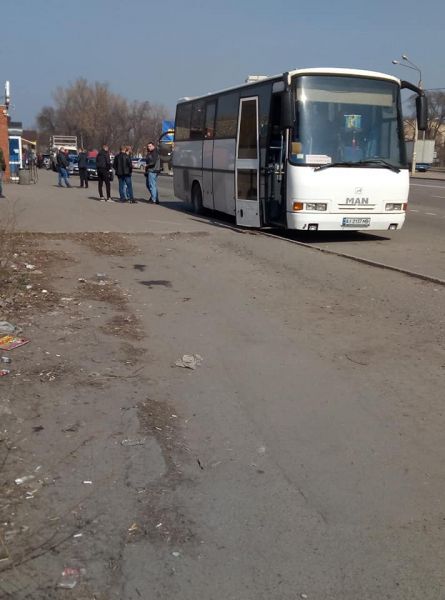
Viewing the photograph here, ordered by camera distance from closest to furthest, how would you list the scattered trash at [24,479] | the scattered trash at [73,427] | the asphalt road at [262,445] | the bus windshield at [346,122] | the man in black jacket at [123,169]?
the asphalt road at [262,445], the scattered trash at [24,479], the scattered trash at [73,427], the bus windshield at [346,122], the man in black jacket at [123,169]

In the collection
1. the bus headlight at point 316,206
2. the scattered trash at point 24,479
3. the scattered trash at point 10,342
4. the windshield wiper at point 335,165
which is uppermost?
the windshield wiper at point 335,165

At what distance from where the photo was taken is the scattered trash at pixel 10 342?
5859 mm

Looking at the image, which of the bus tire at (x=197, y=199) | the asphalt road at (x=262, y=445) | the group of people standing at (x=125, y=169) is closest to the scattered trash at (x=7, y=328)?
the asphalt road at (x=262, y=445)

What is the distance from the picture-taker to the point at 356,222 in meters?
12.7

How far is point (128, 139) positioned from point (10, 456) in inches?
4045

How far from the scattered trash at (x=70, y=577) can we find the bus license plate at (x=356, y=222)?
10611 mm

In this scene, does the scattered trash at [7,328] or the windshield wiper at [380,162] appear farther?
the windshield wiper at [380,162]

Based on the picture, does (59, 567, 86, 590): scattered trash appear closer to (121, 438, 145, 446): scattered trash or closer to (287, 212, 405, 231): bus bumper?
(121, 438, 145, 446): scattered trash

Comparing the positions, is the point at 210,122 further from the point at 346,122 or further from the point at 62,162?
the point at 62,162

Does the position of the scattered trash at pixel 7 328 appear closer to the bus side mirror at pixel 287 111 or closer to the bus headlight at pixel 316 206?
the bus side mirror at pixel 287 111

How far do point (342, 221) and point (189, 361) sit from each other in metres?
7.68

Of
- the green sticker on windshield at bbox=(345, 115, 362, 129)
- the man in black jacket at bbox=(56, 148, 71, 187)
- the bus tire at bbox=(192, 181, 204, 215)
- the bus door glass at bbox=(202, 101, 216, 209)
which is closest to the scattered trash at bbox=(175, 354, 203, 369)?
the green sticker on windshield at bbox=(345, 115, 362, 129)

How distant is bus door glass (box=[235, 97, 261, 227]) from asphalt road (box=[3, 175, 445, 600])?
5.71 meters

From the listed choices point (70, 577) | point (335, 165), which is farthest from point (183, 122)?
point (70, 577)
